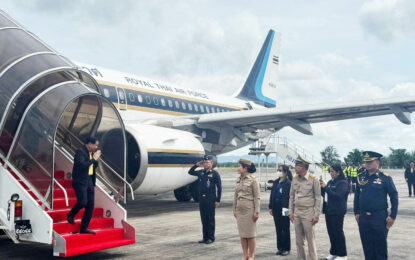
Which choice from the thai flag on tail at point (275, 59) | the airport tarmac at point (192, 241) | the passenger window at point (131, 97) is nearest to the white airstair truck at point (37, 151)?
the airport tarmac at point (192, 241)

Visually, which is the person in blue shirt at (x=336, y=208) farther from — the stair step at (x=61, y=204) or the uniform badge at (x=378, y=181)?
the stair step at (x=61, y=204)

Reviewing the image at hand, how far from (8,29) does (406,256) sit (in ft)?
22.8

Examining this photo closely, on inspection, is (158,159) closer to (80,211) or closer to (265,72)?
(80,211)

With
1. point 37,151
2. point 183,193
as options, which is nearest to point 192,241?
point 37,151

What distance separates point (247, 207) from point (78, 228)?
7.87 ft

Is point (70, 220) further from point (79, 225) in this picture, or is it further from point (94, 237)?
point (94, 237)

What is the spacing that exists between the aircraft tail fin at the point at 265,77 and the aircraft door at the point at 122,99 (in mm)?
9665

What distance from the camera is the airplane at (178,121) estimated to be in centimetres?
992

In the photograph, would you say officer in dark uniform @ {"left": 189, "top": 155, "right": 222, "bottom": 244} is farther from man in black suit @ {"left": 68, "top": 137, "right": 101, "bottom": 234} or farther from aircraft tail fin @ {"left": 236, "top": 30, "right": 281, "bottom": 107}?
aircraft tail fin @ {"left": 236, "top": 30, "right": 281, "bottom": 107}

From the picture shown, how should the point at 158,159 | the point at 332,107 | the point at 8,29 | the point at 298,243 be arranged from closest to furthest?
the point at 298,243
the point at 8,29
the point at 158,159
the point at 332,107

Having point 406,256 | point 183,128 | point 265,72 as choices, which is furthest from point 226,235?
point 265,72

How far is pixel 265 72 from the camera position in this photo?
22.1 metres

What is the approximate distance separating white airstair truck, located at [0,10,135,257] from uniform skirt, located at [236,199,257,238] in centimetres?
169

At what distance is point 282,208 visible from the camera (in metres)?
7.08
